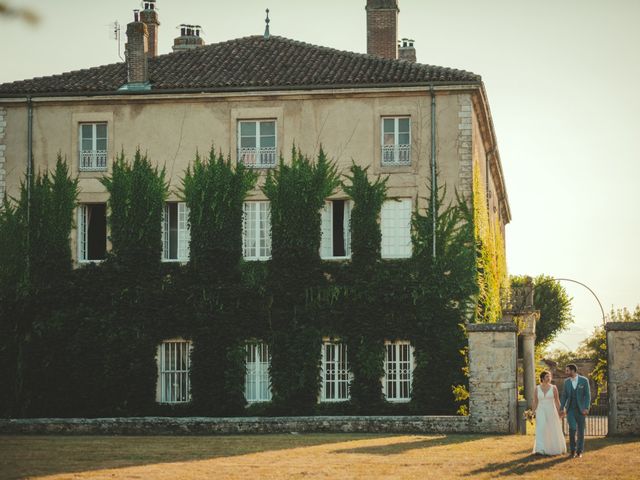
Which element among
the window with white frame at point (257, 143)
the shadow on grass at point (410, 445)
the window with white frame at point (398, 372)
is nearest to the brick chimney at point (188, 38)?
the window with white frame at point (257, 143)

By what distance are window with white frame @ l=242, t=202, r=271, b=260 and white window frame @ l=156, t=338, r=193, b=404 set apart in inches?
133

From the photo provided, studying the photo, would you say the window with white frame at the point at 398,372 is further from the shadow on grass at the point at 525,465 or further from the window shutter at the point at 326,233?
the shadow on grass at the point at 525,465

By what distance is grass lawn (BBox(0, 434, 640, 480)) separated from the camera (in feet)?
58.6

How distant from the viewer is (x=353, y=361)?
3338 centimetres

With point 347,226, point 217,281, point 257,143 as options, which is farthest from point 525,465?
point 257,143

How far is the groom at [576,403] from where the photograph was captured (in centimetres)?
2089

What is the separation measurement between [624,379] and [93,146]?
18.2 metres

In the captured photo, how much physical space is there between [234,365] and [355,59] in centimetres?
1042

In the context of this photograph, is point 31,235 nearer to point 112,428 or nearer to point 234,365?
point 234,365

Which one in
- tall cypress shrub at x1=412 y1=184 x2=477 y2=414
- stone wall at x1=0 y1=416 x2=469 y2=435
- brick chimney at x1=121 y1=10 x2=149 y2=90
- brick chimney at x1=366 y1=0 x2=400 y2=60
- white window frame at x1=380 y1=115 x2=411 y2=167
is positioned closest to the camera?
stone wall at x1=0 y1=416 x2=469 y2=435

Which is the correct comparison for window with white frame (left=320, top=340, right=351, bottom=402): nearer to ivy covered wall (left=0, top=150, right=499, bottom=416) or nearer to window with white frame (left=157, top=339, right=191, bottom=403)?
ivy covered wall (left=0, top=150, right=499, bottom=416)

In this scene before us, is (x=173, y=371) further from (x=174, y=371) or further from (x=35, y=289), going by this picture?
(x=35, y=289)

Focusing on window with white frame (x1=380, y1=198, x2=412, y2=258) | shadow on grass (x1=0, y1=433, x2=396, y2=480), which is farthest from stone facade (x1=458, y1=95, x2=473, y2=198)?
shadow on grass (x1=0, y1=433, x2=396, y2=480)

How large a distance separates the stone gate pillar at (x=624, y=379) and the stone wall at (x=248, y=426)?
3344 millimetres
